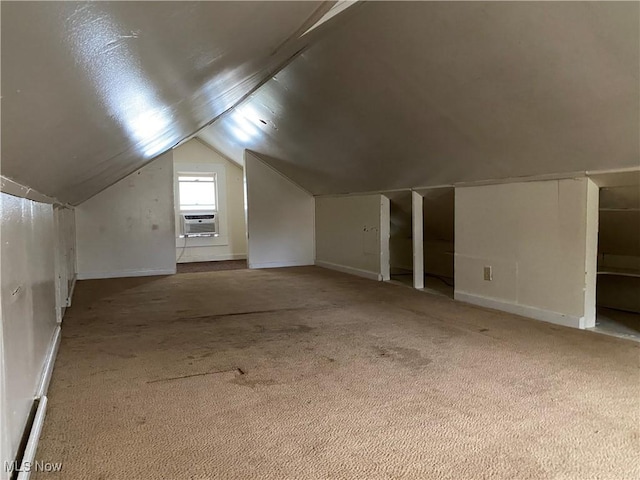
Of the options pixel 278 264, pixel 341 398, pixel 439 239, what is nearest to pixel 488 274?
pixel 439 239

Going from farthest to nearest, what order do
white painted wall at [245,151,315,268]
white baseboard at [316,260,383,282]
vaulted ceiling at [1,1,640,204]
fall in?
white painted wall at [245,151,315,268], white baseboard at [316,260,383,282], vaulted ceiling at [1,1,640,204]

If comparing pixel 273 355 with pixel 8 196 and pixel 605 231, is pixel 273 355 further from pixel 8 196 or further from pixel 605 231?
pixel 605 231

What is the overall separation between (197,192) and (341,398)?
7.30m

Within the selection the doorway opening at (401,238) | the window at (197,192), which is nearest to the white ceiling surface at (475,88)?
the doorway opening at (401,238)

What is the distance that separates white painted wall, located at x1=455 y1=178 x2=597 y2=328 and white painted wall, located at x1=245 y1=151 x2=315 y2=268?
3.72 metres

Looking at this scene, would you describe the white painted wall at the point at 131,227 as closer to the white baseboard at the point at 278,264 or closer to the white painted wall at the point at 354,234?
the white baseboard at the point at 278,264

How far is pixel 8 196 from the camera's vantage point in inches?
61.4

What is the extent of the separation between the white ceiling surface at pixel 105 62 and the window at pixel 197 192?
248 inches

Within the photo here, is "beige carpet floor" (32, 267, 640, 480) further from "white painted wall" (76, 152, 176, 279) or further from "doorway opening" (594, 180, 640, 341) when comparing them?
"white painted wall" (76, 152, 176, 279)

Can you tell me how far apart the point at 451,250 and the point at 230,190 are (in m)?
4.74

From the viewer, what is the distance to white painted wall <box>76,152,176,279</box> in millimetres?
6520

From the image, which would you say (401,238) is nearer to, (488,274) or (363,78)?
(488,274)

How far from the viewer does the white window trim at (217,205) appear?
8514 millimetres

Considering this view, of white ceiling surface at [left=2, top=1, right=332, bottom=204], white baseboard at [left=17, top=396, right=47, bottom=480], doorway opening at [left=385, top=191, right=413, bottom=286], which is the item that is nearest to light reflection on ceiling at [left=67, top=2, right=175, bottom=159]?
white ceiling surface at [left=2, top=1, right=332, bottom=204]
